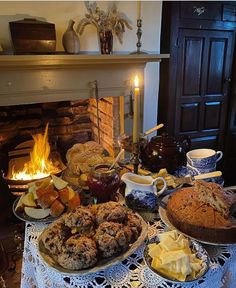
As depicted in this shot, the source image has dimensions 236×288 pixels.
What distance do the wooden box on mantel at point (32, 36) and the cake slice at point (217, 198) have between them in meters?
1.29

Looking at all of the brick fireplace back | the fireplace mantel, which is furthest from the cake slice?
the fireplace mantel

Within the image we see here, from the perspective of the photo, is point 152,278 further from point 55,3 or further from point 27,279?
point 55,3

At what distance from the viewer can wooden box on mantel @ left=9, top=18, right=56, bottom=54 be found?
1570 millimetres

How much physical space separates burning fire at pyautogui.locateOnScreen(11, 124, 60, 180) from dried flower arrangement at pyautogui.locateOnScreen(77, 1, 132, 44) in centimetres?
84

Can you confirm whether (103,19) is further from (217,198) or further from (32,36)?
(217,198)

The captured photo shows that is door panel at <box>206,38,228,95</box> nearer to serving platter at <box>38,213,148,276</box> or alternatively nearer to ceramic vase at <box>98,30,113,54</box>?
ceramic vase at <box>98,30,113,54</box>

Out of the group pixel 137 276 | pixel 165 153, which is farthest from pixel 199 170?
pixel 137 276

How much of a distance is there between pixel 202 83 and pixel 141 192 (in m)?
1.75

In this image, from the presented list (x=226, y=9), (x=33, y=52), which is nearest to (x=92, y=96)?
(x=33, y=52)

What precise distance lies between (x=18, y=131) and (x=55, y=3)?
3.13ft

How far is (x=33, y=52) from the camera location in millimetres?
1646

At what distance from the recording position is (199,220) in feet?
2.57

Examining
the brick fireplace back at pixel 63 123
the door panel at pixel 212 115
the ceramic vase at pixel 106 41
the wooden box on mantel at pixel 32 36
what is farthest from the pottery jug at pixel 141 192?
the door panel at pixel 212 115

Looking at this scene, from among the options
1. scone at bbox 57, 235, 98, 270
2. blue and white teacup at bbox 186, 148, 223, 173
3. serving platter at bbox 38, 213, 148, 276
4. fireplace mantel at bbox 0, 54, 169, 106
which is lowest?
serving platter at bbox 38, 213, 148, 276
